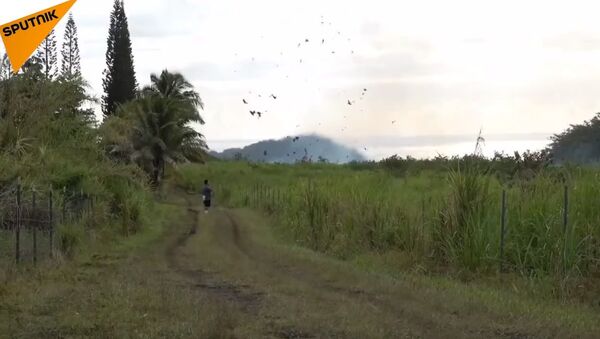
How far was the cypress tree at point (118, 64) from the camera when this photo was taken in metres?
55.8

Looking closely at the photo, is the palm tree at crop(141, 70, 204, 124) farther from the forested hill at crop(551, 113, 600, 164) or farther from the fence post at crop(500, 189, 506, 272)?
the fence post at crop(500, 189, 506, 272)

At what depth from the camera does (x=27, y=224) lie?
595 inches

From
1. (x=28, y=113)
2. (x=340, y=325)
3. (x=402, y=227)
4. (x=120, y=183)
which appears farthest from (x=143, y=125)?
(x=340, y=325)

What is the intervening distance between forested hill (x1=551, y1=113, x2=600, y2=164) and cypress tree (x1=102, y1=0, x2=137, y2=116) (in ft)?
103

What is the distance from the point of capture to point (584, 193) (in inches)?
558

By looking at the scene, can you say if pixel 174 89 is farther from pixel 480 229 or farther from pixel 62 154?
pixel 480 229

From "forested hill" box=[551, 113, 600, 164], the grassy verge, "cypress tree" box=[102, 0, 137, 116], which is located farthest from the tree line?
"forested hill" box=[551, 113, 600, 164]

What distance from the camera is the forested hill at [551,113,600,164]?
40.3 metres

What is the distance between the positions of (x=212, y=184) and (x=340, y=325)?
52.8 meters

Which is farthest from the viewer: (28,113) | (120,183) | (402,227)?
(120,183)

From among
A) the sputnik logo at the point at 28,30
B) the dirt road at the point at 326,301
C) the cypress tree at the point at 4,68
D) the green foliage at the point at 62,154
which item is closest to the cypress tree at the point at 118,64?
the green foliage at the point at 62,154

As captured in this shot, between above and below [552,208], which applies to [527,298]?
below

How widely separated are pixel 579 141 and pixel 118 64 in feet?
110

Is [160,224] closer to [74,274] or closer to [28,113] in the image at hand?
[28,113]
